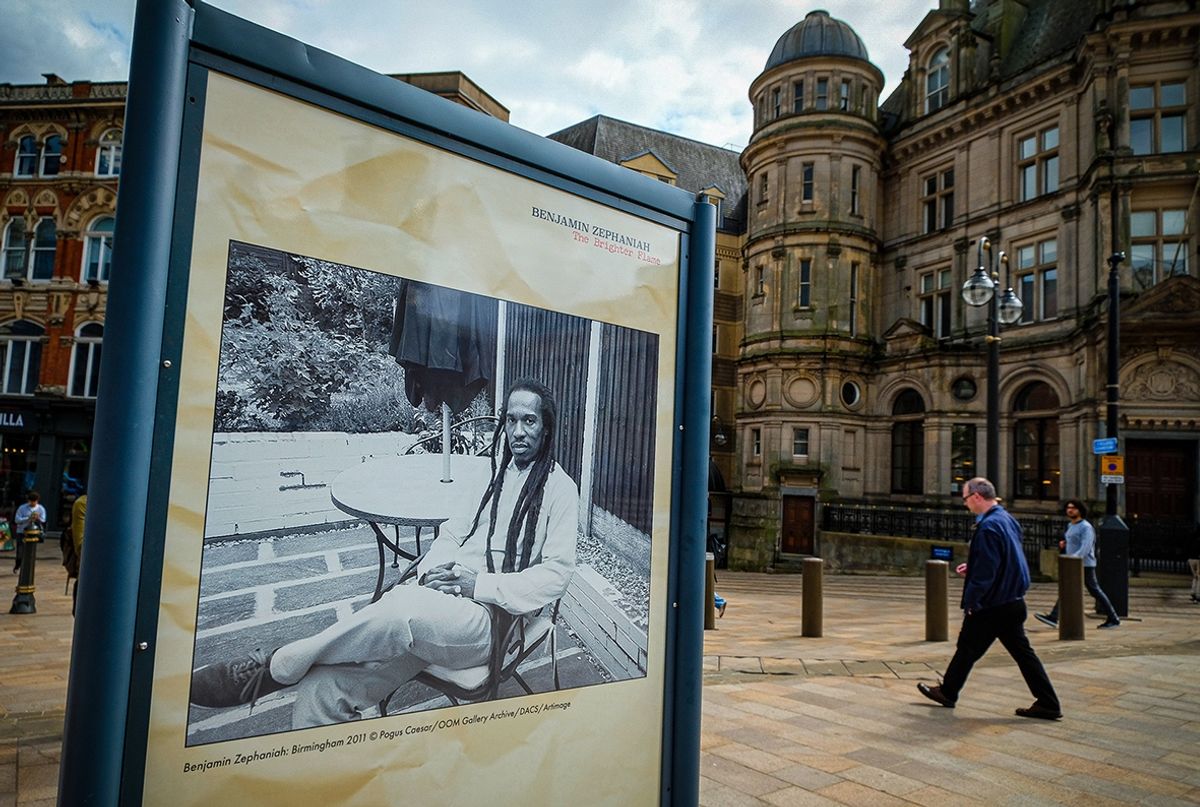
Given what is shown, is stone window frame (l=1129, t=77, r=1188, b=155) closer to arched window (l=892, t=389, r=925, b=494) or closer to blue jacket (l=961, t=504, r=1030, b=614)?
arched window (l=892, t=389, r=925, b=494)

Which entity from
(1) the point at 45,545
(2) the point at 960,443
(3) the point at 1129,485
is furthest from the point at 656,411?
(1) the point at 45,545

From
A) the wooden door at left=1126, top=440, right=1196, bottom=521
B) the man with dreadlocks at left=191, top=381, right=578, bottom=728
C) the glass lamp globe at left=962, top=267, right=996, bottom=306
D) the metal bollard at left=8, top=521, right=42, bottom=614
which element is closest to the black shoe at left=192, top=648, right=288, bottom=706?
the man with dreadlocks at left=191, top=381, right=578, bottom=728

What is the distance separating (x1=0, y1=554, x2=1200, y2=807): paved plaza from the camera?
4.23 metres

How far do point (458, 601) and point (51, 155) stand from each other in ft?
108

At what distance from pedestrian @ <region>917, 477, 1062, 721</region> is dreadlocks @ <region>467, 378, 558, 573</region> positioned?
476 centimetres

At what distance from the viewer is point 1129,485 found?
20.0 meters

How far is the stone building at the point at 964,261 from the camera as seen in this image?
65.4 ft

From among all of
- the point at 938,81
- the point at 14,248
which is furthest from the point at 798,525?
the point at 14,248

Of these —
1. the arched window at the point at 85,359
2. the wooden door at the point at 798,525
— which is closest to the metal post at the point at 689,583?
the wooden door at the point at 798,525

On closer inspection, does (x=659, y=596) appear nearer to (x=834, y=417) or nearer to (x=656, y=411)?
(x=656, y=411)

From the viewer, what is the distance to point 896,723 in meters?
5.66

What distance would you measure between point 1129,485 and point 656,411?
2195 cm

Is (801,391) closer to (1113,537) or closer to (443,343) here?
(1113,537)

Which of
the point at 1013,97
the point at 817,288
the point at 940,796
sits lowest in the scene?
the point at 940,796
